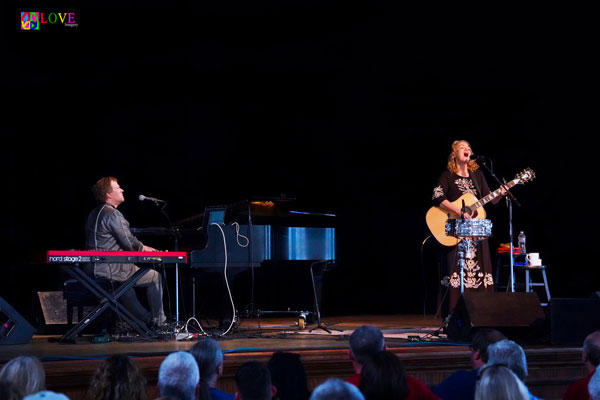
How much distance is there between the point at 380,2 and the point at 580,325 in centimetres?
563

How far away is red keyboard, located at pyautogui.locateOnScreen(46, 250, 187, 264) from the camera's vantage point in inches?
241

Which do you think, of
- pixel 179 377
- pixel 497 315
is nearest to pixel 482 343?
pixel 179 377

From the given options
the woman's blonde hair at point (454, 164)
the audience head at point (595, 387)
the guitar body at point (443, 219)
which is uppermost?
the woman's blonde hair at point (454, 164)

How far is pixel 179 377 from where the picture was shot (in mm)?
3014

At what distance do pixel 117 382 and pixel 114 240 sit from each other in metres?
4.30

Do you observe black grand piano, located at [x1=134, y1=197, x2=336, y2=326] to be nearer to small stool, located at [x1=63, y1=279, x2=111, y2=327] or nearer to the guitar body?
small stool, located at [x1=63, y1=279, x2=111, y2=327]

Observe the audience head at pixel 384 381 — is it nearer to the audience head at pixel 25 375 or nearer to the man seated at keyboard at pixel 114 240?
the audience head at pixel 25 375

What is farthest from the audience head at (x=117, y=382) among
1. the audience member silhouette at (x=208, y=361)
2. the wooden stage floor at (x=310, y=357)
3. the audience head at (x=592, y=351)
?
the audience head at (x=592, y=351)

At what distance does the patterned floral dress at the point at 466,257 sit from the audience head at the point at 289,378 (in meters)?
4.01

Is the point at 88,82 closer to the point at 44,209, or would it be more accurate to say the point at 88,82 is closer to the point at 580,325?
the point at 44,209

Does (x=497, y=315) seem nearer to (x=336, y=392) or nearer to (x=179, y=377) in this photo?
(x=179, y=377)

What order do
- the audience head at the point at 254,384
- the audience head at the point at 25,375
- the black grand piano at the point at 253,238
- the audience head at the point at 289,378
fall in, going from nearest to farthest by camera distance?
1. the audience head at the point at 254,384
2. the audience head at the point at 25,375
3. the audience head at the point at 289,378
4. the black grand piano at the point at 253,238

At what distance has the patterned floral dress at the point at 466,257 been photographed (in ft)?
23.7

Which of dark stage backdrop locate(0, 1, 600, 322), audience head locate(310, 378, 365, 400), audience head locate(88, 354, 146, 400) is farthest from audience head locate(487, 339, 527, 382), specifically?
dark stage backdrop locate(0, 1, 600, 322)
